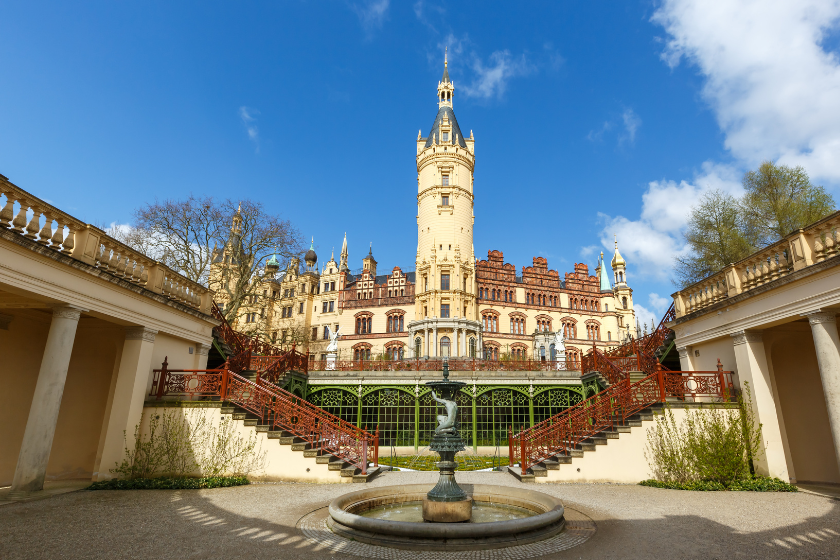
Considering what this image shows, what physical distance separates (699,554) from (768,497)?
507 centimetres

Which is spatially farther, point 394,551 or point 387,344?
point 387,344

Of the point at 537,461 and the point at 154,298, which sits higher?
the point at 154,298

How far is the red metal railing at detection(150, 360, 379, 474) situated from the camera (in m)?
11.4

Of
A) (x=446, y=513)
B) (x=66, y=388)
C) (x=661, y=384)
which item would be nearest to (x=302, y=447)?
(x=446, y=513)

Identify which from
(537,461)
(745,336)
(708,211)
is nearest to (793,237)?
(745,336)

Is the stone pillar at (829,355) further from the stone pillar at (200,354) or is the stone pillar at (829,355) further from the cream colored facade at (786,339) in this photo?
the stone pillar at (200,354)

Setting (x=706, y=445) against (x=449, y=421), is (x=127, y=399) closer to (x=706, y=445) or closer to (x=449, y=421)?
(x=449, y=421)

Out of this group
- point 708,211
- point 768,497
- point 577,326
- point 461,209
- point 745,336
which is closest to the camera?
point 768,497

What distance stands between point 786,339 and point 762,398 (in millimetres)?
2435

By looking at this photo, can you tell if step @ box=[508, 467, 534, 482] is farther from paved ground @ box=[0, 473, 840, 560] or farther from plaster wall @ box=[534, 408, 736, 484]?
paved ground @ box=[0, 473, 840, 560]

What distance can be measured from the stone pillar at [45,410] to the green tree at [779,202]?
28.8 metres

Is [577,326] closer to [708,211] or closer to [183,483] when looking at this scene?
[708,211]

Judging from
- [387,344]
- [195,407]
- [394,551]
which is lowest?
[394,551]

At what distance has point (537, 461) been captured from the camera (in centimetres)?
1240
